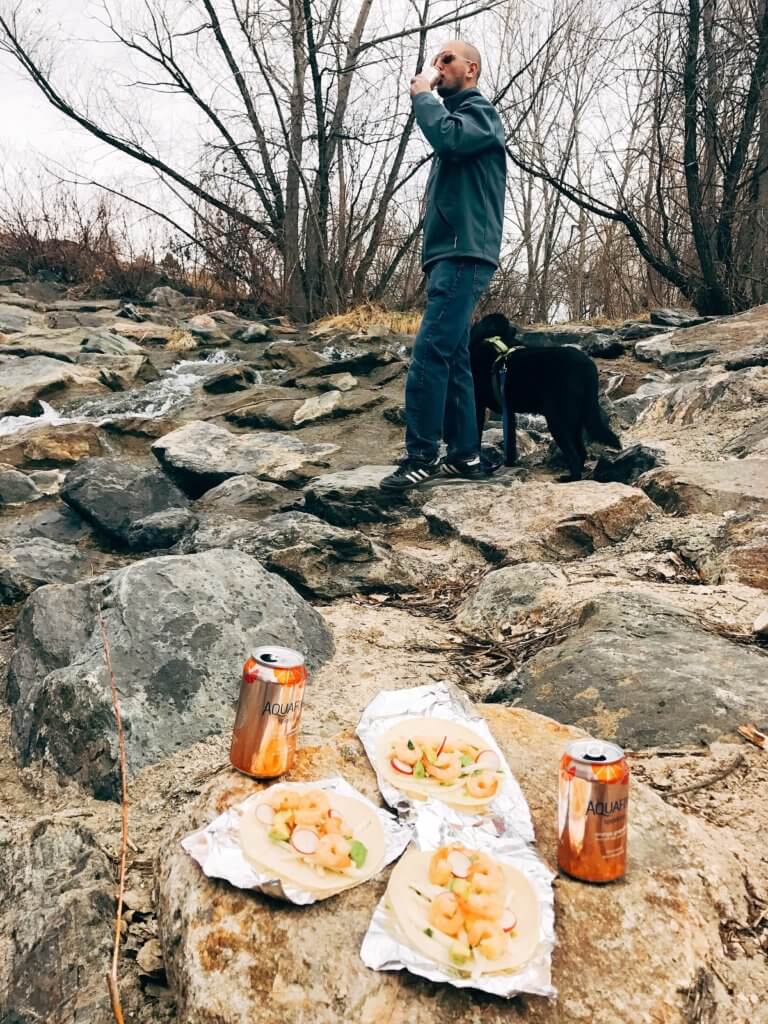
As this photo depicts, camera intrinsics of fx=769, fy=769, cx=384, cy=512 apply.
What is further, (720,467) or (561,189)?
(561,189)

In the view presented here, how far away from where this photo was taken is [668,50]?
775 cm

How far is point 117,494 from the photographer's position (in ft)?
14.1

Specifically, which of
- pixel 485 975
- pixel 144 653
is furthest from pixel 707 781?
pixel 144 653

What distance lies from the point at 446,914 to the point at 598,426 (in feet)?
12.1

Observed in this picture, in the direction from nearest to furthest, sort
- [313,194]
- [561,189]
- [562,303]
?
[561,189], [313,194], [562,303]

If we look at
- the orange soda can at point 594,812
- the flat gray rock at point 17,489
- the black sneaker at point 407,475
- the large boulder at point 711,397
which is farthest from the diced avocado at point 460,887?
the flat gray rock at point 17,489

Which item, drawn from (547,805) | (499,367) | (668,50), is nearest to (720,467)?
(499,367)

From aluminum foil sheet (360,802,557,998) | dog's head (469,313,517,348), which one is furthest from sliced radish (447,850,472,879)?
dog's head (469,313,517,348)

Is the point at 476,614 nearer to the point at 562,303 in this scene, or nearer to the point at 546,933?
the point at 546,933

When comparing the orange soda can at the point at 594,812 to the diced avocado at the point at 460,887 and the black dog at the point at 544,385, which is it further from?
the black dog at the point at 544,385

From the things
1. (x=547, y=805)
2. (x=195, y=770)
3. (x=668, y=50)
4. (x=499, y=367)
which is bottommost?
(x=195, y=770)

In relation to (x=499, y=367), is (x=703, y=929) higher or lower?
lower

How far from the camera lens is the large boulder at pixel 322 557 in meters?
3.15

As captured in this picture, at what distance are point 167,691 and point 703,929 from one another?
55.6 inches
